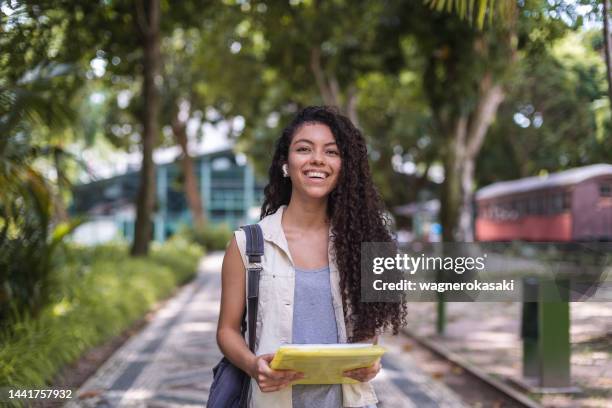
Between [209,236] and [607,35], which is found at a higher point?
[607,35]

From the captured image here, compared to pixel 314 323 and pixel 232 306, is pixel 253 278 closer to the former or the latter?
pixel 232 306

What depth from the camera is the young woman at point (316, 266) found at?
238 centimetres

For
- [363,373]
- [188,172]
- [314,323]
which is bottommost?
[363,373]

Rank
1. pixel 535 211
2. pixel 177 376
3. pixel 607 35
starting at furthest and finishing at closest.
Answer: pixel 535 211 < pixel 177 376 < pixel 607 35

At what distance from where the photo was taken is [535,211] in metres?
27.0

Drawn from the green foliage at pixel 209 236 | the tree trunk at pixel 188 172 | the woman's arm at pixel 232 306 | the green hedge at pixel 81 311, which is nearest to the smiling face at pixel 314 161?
the woman's arm at pixel 232 306

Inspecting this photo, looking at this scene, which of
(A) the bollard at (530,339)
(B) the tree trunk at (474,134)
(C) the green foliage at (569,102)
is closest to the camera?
(C) the green foliage at (569,102)

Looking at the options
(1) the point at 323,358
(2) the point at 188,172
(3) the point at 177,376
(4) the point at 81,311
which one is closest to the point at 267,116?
(2) the point at 188,172

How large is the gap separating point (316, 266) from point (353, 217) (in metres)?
0.22

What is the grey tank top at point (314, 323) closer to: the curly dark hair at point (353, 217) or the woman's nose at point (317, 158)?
the curly dark hair at point (353, 217)

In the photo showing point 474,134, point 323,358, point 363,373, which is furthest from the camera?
point 474,134

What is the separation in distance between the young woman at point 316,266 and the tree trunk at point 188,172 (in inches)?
1073

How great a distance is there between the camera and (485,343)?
988 cm

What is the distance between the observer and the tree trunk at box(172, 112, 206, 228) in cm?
2959
